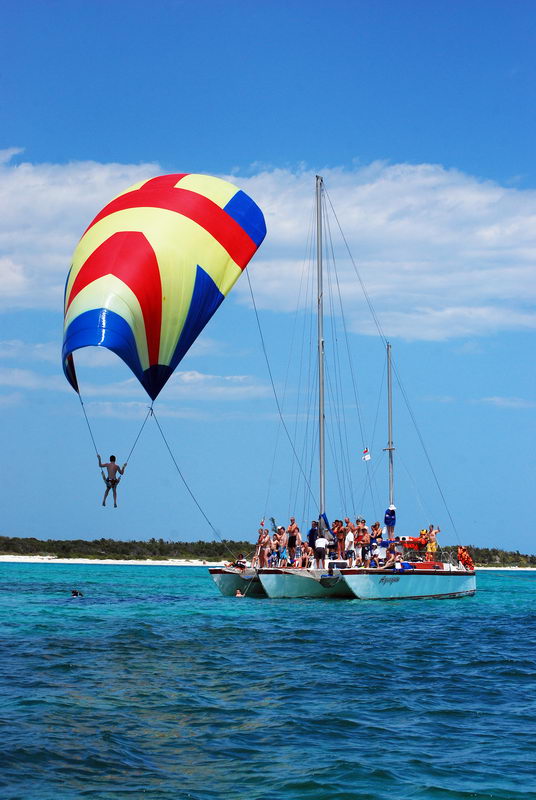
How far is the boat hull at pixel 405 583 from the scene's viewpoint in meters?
24.6

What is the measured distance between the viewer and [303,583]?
82.3 feet

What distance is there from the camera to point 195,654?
1502 centimetres

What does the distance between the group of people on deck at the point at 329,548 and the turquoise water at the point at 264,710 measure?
224 inches

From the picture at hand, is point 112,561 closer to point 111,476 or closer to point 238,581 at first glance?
point 238,581

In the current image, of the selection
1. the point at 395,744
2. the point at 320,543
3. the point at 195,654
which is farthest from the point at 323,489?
the point at 395,744

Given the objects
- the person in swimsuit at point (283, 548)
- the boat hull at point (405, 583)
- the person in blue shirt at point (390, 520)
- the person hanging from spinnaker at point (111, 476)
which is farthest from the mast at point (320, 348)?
the person hanging from spinnaker at point (111, 476)

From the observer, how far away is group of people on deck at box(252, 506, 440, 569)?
26109mm

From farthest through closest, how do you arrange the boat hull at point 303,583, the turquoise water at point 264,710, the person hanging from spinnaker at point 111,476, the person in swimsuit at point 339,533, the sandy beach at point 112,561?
1. the sandy beach at point 112,561
2. the person in swimsuit at point 339,533
3. the boat hull at point 303,583
4. the person hanging from spinnaker at point 111,476
5. the turquoise water at point 264,710

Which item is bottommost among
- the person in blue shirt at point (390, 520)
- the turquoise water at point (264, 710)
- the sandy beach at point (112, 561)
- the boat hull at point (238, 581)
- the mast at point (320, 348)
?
the turquoise water at point (264, 710)

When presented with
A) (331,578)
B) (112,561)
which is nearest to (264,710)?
(331,578)

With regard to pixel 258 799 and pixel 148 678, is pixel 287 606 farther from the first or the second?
pixel 258 799

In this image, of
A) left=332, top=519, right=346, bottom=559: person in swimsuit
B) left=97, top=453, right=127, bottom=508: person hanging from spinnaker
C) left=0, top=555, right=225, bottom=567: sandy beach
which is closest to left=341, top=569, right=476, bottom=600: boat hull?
left=332, top=519, right=346, bottom=559: person in swimsuit

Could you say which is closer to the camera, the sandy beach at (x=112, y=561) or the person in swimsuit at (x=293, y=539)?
the person in swimsuit at (x=293, y=539)

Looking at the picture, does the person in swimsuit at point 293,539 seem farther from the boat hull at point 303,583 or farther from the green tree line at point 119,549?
the green tree line at point 119,549
